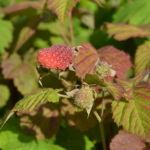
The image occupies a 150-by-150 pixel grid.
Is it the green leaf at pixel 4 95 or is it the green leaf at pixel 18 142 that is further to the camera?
the green leaf at pixel 4 95

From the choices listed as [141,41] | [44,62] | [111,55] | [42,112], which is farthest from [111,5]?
[44,62]

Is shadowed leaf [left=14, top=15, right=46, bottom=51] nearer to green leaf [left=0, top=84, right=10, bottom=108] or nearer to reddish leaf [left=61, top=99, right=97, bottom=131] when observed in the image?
green leaf [left=0, top=84, right=10, bottom=108]

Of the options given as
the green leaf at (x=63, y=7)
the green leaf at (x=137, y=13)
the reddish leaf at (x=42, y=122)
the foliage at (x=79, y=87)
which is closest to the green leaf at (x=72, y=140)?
the foliage at (x=79, y=87)

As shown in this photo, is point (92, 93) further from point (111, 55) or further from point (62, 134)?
point (62, 134)

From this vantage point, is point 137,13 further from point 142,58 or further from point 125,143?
point 125,143

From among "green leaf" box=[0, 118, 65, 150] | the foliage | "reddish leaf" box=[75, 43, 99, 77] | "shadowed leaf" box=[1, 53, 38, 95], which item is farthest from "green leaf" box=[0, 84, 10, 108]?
"reddish leaf" box=[75, 43, 99, 77]

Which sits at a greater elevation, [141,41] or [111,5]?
[111,5]

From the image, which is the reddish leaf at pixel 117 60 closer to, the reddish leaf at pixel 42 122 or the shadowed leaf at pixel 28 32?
the reddish leaf at pixel 42 122
